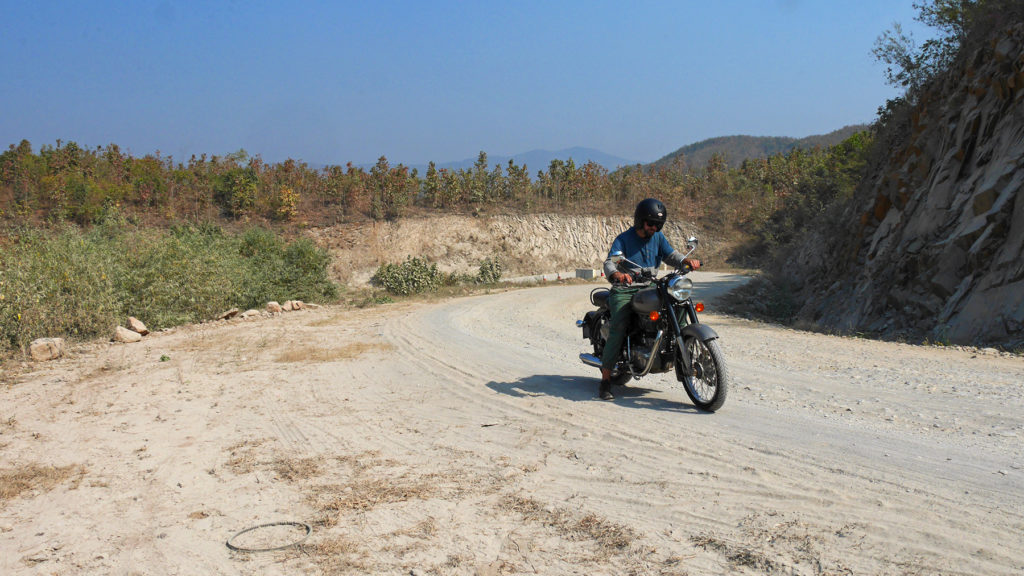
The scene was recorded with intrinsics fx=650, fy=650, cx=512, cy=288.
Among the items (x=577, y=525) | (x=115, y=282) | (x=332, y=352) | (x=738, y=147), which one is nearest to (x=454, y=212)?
(x=115, y=282)

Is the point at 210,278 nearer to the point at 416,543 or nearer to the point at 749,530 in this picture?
the point at 416,543

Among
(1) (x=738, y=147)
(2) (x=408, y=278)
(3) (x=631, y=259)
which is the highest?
(1) (x=738, y=147)

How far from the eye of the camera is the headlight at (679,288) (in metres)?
6.02

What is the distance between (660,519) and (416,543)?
1404 mm

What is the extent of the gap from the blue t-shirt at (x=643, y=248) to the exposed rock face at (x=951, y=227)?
6.41 m

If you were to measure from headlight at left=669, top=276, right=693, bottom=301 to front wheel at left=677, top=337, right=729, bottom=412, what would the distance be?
408 millimetres

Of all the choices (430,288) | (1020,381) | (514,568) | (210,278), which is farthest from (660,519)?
(430,288)

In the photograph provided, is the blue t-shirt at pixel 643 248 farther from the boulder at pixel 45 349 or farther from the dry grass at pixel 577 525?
the boulder at pixel 45 349

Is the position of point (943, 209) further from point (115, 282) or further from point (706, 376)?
point (115, 282)

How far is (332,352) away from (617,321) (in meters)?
6.04

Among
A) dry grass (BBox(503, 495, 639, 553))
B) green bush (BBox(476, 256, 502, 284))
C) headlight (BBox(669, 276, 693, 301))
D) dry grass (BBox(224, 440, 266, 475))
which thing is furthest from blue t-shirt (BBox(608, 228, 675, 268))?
green bush (BBox(476, 256, 502, 284))

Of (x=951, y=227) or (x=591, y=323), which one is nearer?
(x=591, y=323)

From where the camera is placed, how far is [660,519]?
3762 mm

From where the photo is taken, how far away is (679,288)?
6.02 meters
